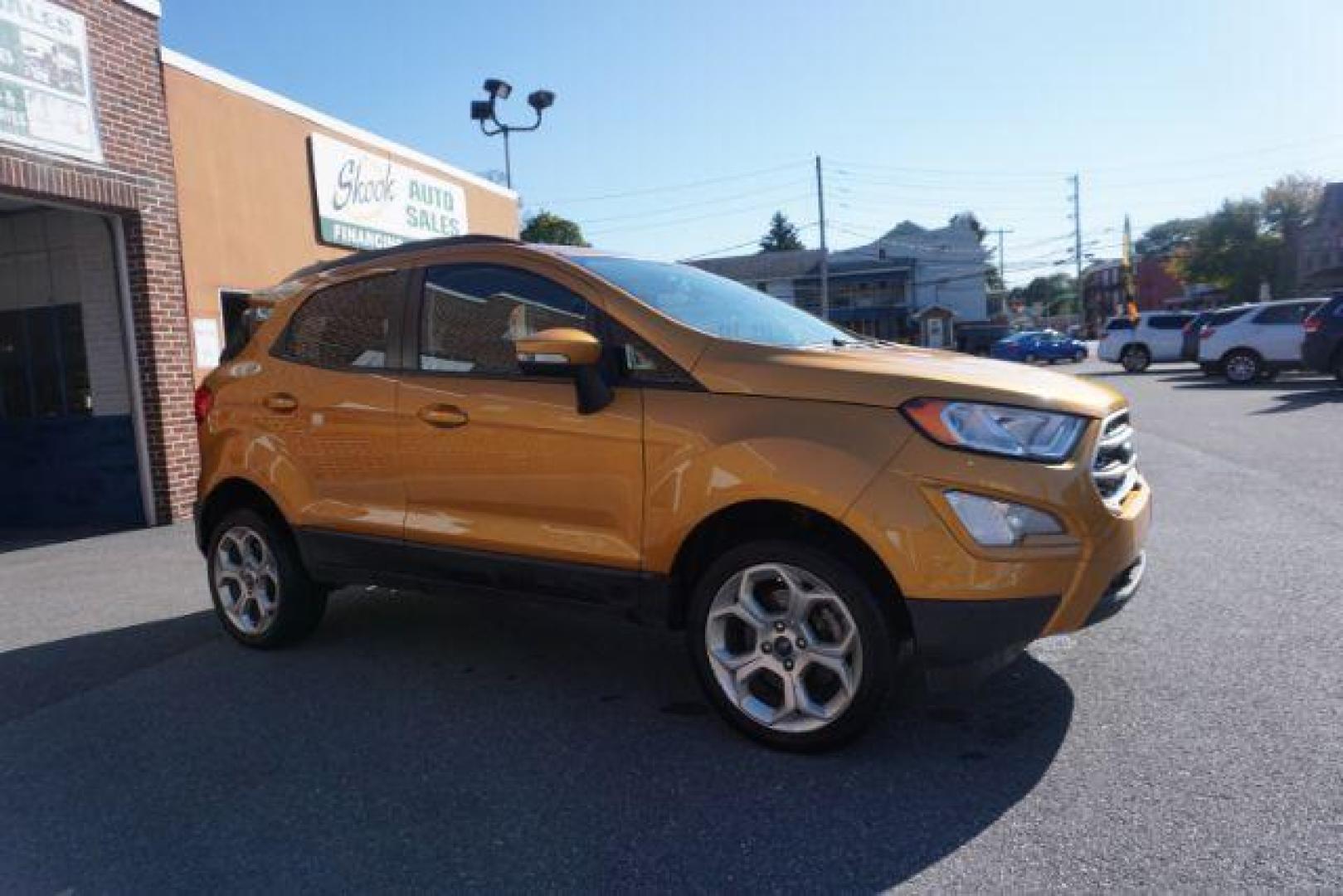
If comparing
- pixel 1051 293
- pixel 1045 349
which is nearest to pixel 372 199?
pixel 1045 349

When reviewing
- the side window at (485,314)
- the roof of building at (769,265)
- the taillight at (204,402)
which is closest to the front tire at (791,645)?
the side window at (485,314)

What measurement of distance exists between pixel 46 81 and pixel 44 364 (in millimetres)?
3108

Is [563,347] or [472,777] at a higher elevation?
[563,347]

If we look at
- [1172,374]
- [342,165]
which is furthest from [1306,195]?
[342,165]

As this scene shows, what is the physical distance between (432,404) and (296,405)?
2.94 feet

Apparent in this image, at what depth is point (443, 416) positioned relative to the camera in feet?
13.1

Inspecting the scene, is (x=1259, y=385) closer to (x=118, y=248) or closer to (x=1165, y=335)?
(x=1165, y=335)

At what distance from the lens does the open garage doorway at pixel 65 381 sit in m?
9.40

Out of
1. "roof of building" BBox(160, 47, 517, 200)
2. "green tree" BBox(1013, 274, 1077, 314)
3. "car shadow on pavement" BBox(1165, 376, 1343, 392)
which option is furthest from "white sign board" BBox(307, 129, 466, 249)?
"green tree" BBox(1013, 274, 1077, 314)

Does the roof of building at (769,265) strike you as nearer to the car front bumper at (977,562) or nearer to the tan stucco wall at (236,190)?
the tan stucco wall at (236,190)

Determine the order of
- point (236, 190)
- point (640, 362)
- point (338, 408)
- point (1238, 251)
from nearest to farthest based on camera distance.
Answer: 1. point (640, 362)
2. point (338, 408)
3. point (236, 190)
4. point (1238, 251)

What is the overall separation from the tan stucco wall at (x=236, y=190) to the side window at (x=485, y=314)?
6.60m

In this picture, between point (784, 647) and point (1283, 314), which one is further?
point (1283, 314)

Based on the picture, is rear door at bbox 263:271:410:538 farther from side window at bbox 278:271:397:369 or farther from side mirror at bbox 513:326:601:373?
side mirror at bbox 513:326:601:373
